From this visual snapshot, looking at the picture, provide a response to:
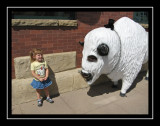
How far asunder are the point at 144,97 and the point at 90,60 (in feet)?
5.95

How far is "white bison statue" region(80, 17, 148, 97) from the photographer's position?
9.05 ft

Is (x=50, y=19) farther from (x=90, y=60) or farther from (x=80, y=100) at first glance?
(x=80, y=100)

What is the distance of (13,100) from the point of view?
126 inches

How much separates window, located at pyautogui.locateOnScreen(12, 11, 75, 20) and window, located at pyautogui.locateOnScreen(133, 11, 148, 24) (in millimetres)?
2338

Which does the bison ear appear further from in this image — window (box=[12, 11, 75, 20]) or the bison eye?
window (box=[12, 11, 75, 20])

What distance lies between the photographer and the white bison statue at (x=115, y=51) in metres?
2.76

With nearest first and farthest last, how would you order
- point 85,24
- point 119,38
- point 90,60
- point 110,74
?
point 90,60, point 119,38, point 110,74, point 85,24

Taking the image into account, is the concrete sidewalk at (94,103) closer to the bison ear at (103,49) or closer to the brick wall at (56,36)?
the brick wall at (56,36)

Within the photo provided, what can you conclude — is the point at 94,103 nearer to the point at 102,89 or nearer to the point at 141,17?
the point at 102,89

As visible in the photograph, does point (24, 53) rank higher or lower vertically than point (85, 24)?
lower

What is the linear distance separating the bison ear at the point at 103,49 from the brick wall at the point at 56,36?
1.25 m

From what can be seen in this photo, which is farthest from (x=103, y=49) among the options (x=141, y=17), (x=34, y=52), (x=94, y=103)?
(x=141, y=17)

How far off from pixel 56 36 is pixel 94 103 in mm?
1835
